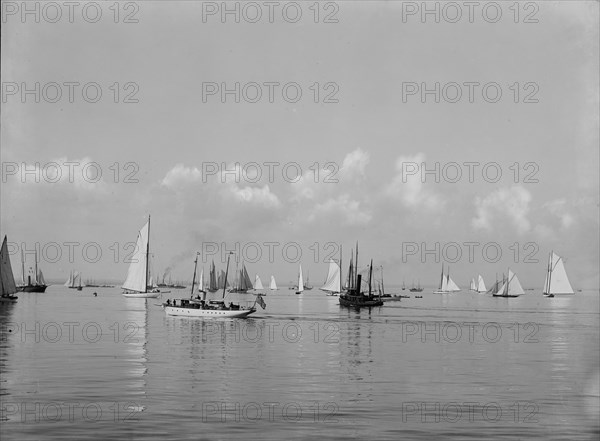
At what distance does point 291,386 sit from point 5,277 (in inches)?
4122

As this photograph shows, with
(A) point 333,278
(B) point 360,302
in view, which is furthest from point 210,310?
(A) point 333,278

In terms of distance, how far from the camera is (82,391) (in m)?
A: 38.2

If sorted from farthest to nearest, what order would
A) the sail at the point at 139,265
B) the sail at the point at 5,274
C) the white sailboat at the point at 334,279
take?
the white sailboat at the point at 334,279 < the sail at the point at 139,265 < the sail at the point at 5,274

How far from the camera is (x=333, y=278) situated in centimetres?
19038

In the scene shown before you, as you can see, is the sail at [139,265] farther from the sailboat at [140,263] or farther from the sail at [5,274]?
the sail at [5,274]

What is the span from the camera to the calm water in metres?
30.9

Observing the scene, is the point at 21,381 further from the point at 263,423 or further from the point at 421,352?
the point at 421,352

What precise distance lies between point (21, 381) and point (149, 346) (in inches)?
855

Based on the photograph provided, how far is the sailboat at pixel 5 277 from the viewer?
12900cm

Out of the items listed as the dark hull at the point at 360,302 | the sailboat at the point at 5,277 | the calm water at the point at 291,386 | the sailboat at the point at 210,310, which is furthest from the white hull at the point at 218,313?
the sailboat at the point at 5,277

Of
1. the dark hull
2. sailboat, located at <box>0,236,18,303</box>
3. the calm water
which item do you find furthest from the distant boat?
the calm water

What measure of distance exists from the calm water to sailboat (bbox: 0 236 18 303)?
5367 cm

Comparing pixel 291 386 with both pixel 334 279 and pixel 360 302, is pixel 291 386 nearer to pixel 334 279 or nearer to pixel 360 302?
pixel 360 302

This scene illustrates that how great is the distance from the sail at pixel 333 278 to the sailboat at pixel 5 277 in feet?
255
